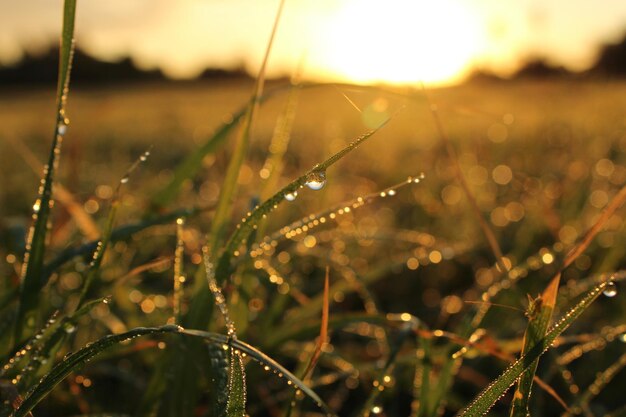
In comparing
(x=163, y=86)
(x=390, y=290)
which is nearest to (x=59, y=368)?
(x=390, y=290)

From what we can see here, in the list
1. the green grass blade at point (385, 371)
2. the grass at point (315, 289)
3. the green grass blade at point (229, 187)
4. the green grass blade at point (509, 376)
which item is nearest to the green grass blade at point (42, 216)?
the grass at point (315, 289)

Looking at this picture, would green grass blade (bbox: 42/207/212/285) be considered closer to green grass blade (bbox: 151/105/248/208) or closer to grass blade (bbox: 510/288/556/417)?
green grass blade (bbox: 151/105/248/208)

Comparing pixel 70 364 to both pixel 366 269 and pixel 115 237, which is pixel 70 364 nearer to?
pixel 115 237

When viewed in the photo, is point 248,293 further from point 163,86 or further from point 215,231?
point 163,86

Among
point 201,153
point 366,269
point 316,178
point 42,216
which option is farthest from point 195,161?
point 366,269

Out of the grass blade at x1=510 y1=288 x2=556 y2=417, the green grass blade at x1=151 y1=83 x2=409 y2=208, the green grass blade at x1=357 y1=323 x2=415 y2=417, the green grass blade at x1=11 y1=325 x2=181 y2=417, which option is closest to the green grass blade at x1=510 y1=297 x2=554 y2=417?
the grass blade at x1=510 y1=288 x2=556 y2=417

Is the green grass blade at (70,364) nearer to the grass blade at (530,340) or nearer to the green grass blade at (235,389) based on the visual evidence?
the green grass blade at (235,389)

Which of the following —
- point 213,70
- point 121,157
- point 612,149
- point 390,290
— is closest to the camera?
point 390,290
